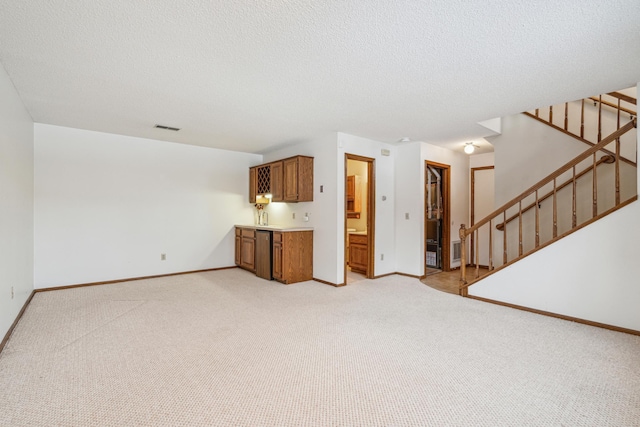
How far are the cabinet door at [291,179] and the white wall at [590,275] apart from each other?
3.29 metres

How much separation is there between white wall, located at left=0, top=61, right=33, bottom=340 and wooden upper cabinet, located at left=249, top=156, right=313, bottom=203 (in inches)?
132

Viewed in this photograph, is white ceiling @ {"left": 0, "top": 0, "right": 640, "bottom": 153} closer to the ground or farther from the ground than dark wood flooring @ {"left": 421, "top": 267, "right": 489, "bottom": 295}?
farther from the ground

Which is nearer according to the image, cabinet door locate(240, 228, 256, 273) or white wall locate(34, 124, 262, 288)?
white wall locate(34, 124, 262, 288)

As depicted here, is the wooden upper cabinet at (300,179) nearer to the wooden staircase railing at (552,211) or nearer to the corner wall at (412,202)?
the corner wall at (412,202)

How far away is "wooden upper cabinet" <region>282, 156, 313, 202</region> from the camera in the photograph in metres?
5.09

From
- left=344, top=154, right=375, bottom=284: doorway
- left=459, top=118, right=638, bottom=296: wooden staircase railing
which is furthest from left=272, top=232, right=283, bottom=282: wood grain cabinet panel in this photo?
left=459, top=118, right=638, bottom=296: wooden staircase railing

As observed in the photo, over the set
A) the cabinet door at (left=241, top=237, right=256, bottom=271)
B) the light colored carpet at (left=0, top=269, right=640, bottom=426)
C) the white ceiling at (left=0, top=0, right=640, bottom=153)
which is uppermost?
the white ceiling at (left=0, top=0, right=640, bottom=153)

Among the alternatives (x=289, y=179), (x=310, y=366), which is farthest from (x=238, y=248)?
(x=310, y=366)

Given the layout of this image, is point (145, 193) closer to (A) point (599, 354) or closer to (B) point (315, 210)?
(B) point (315, 210)

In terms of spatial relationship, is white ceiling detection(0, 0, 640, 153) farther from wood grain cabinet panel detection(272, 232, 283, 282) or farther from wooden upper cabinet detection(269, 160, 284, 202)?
wood grain cabinet panel detection(272, 232, 283, 282)

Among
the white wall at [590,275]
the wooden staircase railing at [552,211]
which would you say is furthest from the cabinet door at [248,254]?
the white wall at [590,275]

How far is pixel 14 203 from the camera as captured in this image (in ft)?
10.2

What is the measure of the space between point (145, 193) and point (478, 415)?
17.7ft

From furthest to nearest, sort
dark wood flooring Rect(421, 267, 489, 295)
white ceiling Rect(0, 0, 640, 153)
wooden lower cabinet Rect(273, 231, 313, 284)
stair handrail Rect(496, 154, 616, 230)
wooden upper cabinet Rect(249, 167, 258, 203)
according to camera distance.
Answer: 1. wooden upper cabinet Rect(249, 167, 258, 203)
2. wooden lower cabinet Rect(273, 231, 313, 284)
3. dark wood flooring Rect(421, 267, 489, 295)
4. stair handrail Rect(496, 154, 616, 230)
5. white ceiling Rect(0, 0, 640, 153)
